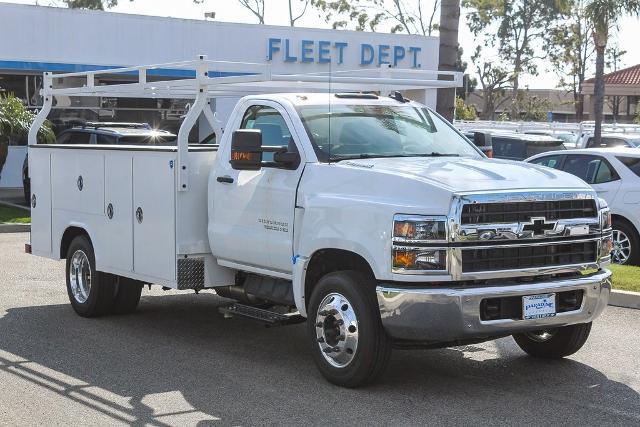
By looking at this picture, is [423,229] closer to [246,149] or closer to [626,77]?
[246,149]

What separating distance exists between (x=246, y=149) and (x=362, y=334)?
1713 mm

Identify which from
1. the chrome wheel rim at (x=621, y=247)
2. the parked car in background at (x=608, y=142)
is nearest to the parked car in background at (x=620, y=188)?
the chrome wheel rim at (x=621, y=247)

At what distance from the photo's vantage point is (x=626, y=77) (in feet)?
200

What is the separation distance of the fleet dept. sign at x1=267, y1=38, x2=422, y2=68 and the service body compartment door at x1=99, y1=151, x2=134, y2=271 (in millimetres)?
19023

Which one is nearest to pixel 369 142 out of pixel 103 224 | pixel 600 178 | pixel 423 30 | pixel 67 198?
pixel 103 224

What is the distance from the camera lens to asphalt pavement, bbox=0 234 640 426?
700cm

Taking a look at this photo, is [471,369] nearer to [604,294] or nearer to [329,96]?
[604,294]

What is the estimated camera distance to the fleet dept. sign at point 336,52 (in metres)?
29.5

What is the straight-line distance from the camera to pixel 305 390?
25.1 feet

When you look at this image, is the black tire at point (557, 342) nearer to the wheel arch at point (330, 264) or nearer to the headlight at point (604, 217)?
the headlight at point (604, 217)

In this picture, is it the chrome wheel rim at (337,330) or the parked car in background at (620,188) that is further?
the parked car in background at (620,188)

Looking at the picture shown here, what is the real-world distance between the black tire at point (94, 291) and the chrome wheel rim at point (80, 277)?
22mm

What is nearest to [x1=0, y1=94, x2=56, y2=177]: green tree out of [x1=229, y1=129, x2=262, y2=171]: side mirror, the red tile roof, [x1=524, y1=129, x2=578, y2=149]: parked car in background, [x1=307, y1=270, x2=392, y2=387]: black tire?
[x1=229, y1=129, x2=262, y2=171]: side mirror

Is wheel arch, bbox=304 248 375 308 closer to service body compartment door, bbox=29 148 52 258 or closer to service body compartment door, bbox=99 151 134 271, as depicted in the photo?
service body compartment door, bbox=99 151 134 271
